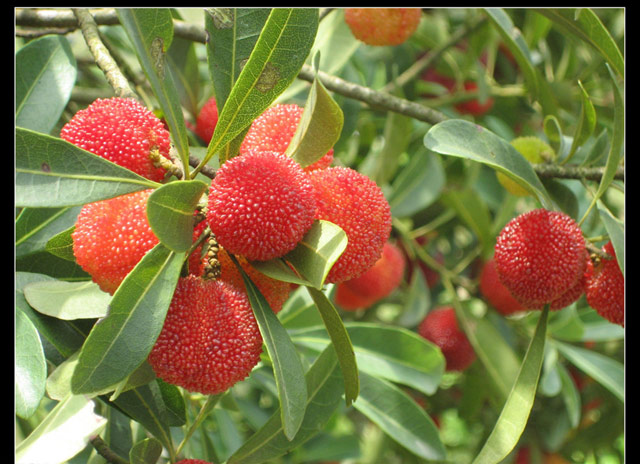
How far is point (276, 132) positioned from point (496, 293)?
0.95m

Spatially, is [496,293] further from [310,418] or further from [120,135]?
→ [120,135]

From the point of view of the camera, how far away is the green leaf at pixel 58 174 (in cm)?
63

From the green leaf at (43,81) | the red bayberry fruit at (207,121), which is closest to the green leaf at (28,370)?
the green leaf at (43,81)

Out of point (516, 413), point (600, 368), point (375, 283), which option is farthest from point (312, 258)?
point (600, 368)

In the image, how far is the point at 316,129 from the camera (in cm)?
74

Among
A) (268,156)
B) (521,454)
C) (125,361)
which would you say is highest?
(268,156)

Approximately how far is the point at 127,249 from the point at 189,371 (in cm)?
14

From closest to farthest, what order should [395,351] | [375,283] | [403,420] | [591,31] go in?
1. [591,31]
2. [403,420]
3. [395,351]
4. [375,283]

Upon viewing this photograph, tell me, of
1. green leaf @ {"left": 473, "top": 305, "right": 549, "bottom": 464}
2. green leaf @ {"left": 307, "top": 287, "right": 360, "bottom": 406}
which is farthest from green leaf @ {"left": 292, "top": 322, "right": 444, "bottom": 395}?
green leaf @ {"left": 307, "top": 287, "right": 360, "bottom": 406}

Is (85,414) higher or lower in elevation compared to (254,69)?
lower

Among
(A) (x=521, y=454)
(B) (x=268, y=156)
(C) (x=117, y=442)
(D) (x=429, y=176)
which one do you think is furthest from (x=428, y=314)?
(B) (x=268, y=156)

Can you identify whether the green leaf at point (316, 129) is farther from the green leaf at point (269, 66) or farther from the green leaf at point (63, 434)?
the green leaf at point (63, 434)

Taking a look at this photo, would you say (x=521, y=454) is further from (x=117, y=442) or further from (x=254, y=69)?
(x=254, y=69)

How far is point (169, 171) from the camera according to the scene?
74cm
